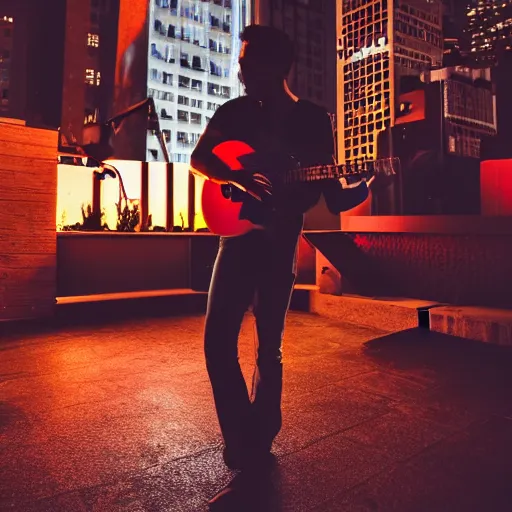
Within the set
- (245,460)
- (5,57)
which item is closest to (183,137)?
(5,57)

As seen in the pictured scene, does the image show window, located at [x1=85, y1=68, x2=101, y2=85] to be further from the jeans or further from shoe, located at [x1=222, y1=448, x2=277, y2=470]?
shoe, located at [x1=222, y1=448, x2=277, y2=470]

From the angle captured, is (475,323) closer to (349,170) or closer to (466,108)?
(466,108)

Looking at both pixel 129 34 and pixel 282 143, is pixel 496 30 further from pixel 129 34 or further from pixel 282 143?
pixel 129 34

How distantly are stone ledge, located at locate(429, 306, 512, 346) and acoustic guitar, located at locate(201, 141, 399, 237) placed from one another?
138 inches

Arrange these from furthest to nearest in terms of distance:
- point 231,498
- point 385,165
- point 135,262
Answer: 1. point 135,262
2. point 385,165
3. point 231,498

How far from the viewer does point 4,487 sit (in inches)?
75.3

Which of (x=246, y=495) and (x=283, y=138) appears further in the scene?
(x=283, y=138)

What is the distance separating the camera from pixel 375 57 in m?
7.11

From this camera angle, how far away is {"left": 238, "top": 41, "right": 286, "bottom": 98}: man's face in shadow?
220 cm

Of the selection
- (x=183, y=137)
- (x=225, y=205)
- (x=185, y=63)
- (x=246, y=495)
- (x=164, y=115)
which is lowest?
(x=246, y=495)

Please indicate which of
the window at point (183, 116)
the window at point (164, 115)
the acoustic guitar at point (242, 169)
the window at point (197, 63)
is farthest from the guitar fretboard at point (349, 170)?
the window at point (197, 63)

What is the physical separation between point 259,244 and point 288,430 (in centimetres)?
127

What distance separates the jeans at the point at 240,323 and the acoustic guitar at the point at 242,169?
0.08 m

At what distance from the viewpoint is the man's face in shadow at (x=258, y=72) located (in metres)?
2.20
